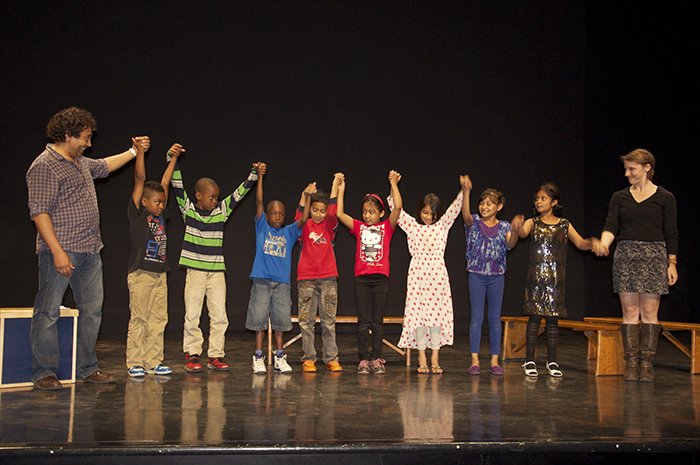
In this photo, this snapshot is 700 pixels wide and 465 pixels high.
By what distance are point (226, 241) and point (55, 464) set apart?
4.88 metres

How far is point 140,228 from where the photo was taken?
4.62 metres

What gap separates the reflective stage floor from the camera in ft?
9.12

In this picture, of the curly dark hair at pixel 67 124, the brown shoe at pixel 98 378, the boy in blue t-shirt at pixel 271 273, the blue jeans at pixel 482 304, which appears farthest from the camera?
the boy in blue t-shirt at pixel 271 273

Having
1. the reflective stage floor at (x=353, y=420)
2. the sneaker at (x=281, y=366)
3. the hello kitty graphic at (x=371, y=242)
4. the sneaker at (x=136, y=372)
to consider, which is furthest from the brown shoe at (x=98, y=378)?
the hello kitty graphic at (x=371, y=242)

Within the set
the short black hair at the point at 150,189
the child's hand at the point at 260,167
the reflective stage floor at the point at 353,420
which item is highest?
the child's hand at the point at 260,167

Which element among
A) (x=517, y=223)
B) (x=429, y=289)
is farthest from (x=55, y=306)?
(x=517, y=223)

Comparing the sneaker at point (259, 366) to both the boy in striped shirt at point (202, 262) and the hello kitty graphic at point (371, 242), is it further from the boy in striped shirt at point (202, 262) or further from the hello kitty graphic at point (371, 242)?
the hello kitty graphic at point (371, 242)

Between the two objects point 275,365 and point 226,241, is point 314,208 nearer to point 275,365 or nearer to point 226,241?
point 275,365

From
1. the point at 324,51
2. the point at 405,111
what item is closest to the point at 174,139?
the point at 324,51

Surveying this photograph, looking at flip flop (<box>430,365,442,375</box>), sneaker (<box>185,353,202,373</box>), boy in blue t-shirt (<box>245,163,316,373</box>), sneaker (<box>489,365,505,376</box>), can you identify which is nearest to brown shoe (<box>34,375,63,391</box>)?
sneaker (<box>185,353,202,373</box>)

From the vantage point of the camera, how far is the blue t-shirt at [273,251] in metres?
5.06

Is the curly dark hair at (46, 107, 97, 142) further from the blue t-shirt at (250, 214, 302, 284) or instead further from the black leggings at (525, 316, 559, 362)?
the black leggings at (525, 316, 559, 362)

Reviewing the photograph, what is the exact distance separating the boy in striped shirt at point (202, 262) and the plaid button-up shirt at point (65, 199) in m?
0.76

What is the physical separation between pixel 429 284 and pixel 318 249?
0.79 metres
